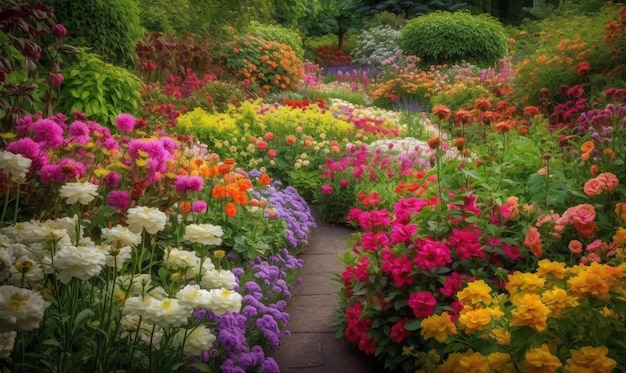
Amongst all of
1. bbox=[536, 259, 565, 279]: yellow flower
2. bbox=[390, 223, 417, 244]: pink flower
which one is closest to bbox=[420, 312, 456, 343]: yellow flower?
bbox=[536, 259, 565, 279]: yellow flower

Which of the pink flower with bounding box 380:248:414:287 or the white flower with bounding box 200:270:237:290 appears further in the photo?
the pink flower with bounding box 380:248:414:287

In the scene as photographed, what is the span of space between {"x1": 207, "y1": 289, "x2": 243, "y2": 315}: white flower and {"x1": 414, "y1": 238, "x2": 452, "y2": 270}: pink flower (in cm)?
112

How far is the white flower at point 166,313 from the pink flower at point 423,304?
121 cm

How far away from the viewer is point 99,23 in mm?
5961

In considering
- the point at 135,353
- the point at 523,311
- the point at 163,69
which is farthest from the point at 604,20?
the point at 135,353

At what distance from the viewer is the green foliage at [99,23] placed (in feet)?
19.3

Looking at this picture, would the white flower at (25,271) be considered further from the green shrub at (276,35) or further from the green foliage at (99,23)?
the green shrub at (276,35)

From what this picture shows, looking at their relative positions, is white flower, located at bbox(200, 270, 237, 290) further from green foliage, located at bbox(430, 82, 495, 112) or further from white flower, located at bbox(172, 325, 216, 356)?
green foliage, located at bbox(430, 82, 495, 112)

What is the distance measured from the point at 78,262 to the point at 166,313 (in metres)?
0.33

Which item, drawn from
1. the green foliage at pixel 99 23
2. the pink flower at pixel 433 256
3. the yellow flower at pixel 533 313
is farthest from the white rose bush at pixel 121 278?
the green foliage at pixel 99 23

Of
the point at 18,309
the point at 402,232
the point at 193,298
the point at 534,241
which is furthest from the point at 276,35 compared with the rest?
the point at 18,309

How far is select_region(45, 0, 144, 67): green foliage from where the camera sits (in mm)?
5871

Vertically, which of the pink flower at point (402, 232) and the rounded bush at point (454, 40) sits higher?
the rounded bush at point (454, 40)

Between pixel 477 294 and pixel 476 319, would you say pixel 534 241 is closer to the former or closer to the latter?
pixel 477 294
